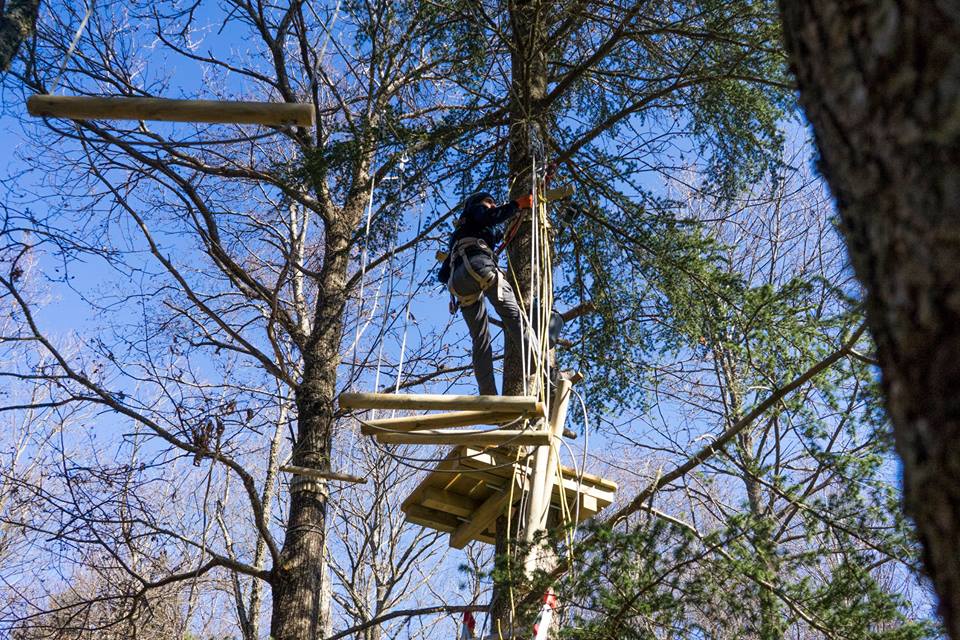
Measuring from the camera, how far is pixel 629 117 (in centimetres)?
729

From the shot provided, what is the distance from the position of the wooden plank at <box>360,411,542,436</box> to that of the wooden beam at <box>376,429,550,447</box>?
42 mm

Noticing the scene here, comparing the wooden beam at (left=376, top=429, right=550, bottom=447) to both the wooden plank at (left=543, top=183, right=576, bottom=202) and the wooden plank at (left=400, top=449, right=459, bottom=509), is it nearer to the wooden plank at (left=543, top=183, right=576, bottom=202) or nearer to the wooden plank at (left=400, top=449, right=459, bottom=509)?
the wooden plank at (left=400, top=449, right=459, bottom=509)

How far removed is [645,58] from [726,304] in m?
2.13

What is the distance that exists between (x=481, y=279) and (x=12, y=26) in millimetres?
2609

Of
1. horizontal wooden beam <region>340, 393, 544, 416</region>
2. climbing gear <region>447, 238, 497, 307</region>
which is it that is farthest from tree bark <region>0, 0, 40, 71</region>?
climbing gear <region>447, 238, 497, 307</region>

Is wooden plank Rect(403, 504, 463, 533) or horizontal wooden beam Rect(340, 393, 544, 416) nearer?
horizontal wooden beam Rect(340, 393, 544, 416)

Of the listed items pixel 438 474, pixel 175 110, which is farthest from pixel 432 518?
pixel 175 110

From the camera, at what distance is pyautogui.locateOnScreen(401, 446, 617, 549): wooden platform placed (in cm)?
493

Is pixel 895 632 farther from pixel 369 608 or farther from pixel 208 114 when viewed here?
→ pixel 369 608

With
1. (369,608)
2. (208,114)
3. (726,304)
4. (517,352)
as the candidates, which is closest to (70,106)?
(208,114)

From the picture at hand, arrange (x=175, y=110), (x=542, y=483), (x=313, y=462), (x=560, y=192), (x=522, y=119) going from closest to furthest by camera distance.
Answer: (x=175, y=110) → (x=542, y=483) → (x=560, y=192) → (x=522, y=119) → (x=313, y=462)

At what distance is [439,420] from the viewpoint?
13.8 ft

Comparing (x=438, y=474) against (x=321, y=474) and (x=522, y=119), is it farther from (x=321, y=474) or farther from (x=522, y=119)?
(x=522, y=119)

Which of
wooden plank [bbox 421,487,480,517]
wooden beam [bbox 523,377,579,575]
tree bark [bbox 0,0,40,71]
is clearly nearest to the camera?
tree bark [bbox 0,0,40,71]
